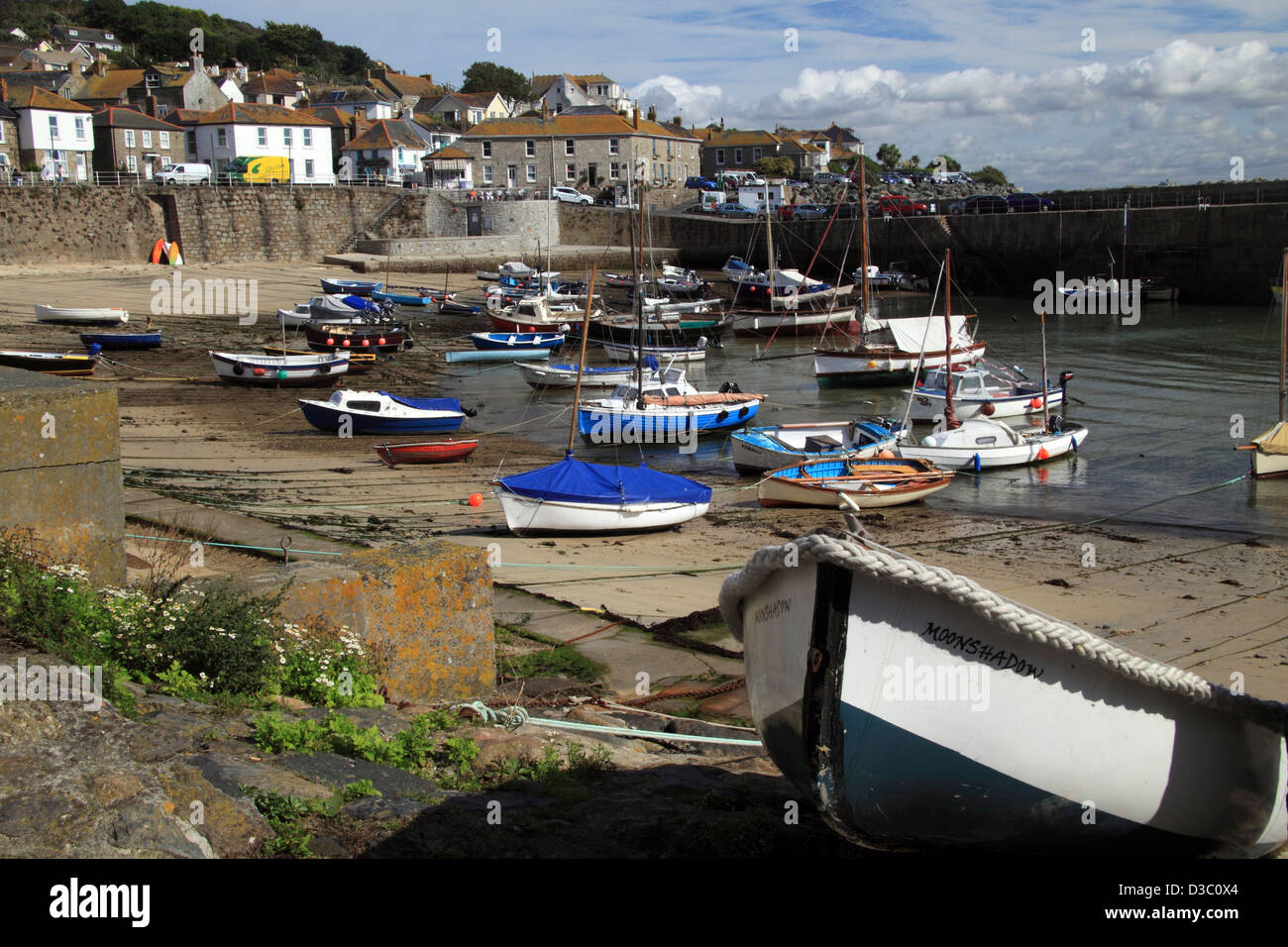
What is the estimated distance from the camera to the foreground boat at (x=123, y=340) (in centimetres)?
3506

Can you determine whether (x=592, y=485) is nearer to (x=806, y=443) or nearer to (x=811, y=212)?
(x=806, y=443)

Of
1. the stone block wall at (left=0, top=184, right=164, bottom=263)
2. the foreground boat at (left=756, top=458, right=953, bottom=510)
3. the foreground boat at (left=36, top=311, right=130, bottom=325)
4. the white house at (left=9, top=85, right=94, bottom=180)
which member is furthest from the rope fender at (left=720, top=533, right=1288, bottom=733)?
the white house at (left=9, top=85, right=94, bottom=180)

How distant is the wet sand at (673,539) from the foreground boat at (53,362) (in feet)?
3.83

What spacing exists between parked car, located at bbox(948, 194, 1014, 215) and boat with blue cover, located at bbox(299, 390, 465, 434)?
158 feet

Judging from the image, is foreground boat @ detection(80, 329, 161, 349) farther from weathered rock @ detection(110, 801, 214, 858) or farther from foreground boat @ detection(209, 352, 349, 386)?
weathered rock @ detection(110, 801, 214, 858)

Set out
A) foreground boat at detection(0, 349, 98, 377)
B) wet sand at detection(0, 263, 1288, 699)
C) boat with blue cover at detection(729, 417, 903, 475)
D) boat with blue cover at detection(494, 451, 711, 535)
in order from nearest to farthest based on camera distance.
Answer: wet sand at detection(0, 263, 1288, 699) < boat with blue cover at detection(494, 451, 711, 535) < boat with blue cover at detection(729, 417, 903, 475) < foreground boat at detection(0, 349, 98, 377)

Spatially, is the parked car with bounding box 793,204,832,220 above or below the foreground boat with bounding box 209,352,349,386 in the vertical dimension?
above

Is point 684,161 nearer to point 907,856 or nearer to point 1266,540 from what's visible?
point 1266,540

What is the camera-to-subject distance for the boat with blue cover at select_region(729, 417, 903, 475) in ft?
76.2

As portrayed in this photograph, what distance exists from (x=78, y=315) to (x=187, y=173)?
25.9 meters

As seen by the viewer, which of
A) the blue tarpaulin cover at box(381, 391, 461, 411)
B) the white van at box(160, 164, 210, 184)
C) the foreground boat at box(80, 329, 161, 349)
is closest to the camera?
the blue tarpaulin cover at box(381, 391, 461, 411)

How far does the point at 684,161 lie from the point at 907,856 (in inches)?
3514

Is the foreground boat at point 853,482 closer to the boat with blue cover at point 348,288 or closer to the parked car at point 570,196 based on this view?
the boat with blue cover at point 348,288

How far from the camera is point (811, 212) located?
72062 mm
